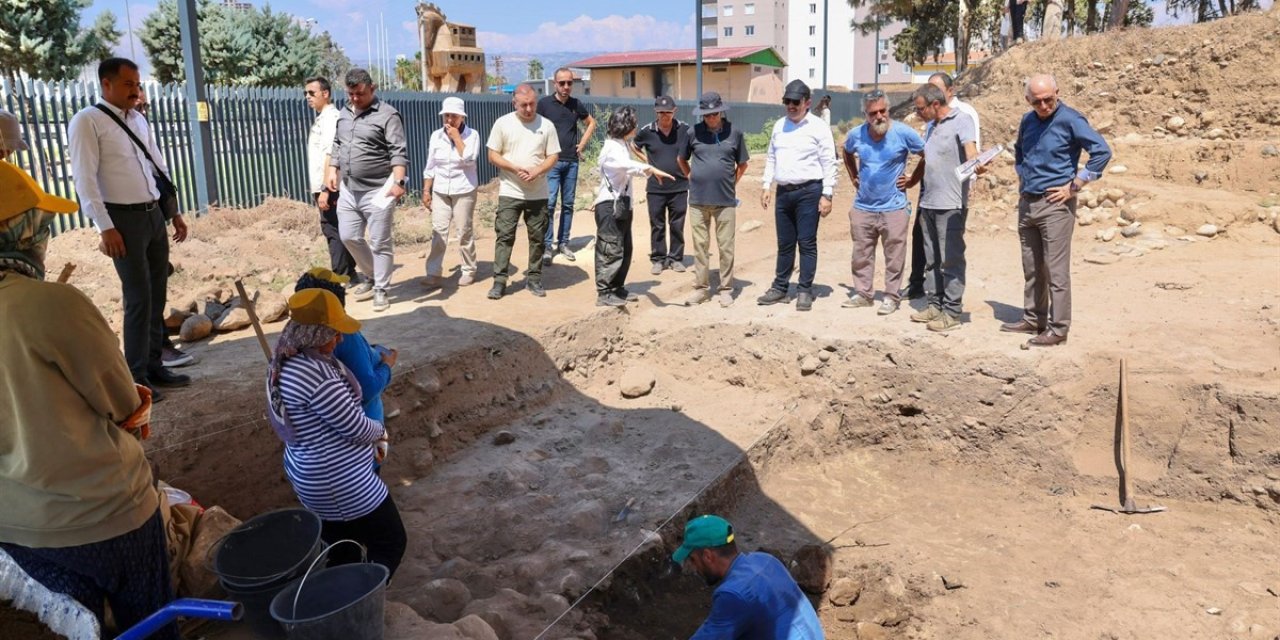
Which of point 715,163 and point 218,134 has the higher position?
point 218,134

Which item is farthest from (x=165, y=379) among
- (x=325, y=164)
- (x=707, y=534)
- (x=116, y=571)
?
(x=707, y=534)

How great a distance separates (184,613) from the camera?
2.55 metres

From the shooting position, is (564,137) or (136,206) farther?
(564,137)

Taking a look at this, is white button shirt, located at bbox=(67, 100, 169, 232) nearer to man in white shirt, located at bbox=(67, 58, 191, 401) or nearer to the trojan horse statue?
man in white shirt, located at bbox=(67, 58, 191, 401)

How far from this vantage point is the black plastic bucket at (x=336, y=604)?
272 centimetres

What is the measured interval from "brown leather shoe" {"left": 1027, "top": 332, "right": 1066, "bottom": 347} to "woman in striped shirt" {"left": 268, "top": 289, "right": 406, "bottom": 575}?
481 cm

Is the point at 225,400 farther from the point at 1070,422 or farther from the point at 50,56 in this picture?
the point at 50,56

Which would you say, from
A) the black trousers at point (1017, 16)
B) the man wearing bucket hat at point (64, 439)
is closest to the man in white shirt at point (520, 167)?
the man wearing bucket hat at point (64, 439)

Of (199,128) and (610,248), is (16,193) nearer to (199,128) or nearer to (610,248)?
(610,248)

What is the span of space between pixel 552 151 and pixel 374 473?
177 inches

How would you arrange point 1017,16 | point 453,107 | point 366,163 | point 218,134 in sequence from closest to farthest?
point 366,163, point 453,107, point 218,134, point 1017,16

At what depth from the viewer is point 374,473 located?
11.7 feet

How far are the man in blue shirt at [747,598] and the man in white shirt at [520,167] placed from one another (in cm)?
461

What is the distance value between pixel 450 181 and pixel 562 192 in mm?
2044
